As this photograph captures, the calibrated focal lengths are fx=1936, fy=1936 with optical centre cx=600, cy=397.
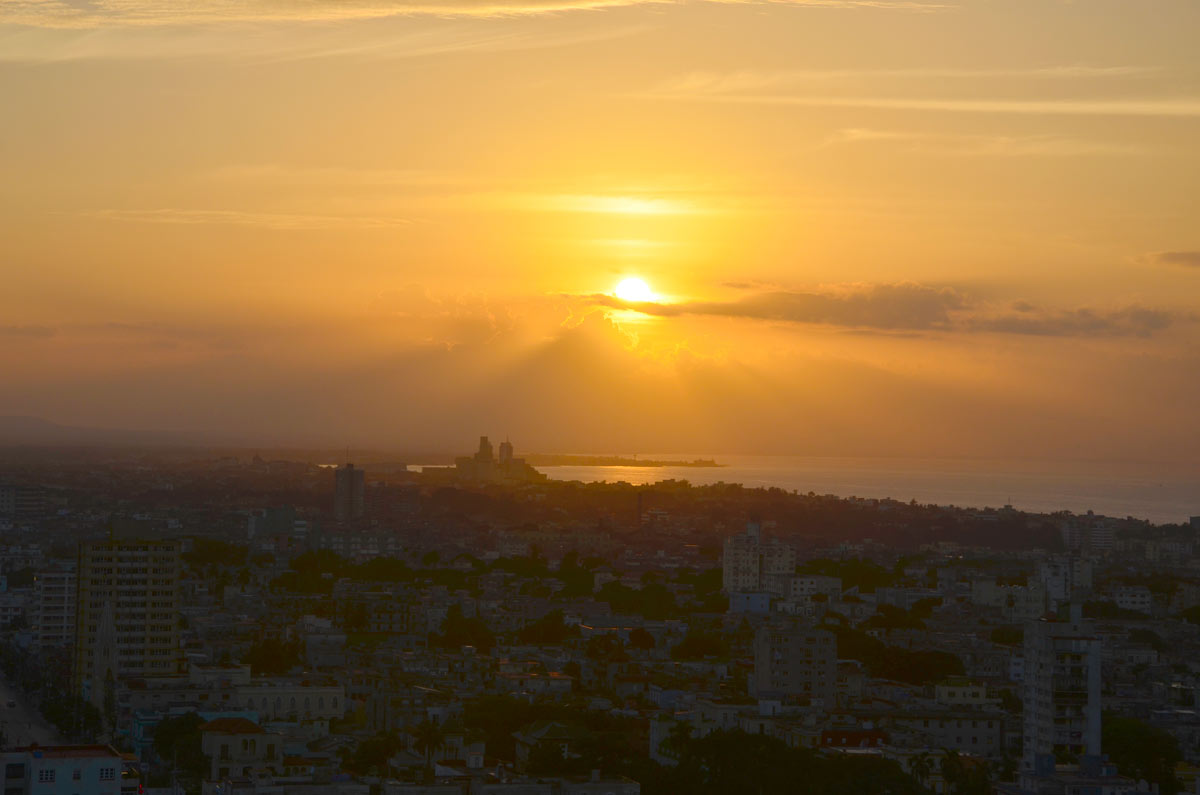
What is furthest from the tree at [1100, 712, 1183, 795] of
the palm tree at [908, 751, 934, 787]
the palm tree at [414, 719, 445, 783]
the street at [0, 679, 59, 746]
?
the street at [0, 679, 59, 746]

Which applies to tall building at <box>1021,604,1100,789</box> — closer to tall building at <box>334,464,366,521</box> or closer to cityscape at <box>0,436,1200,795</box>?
cityscape at <box>0,436,1200,795</box>

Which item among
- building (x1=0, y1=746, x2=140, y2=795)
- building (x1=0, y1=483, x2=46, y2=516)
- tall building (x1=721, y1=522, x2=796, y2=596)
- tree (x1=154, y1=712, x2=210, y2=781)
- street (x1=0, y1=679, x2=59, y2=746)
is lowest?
street (x1=0, y1=679, x2=59, y2=746)

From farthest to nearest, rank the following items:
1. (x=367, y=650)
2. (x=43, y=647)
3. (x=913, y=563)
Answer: (x=913, y=563) < (x=43, y=647) < (x=367, y=650)

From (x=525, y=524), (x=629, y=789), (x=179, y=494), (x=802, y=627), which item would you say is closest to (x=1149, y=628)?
(x=802, y=627)

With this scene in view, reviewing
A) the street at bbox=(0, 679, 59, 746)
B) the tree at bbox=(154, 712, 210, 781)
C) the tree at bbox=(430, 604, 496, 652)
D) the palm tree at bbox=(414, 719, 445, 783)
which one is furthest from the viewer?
the tree at bbox=(430, 604, 496, 652)

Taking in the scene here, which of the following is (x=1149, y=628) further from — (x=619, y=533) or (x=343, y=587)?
(x=619, y=533)

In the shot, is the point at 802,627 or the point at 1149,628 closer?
the point at 802,627
